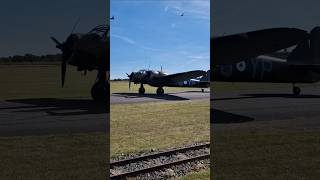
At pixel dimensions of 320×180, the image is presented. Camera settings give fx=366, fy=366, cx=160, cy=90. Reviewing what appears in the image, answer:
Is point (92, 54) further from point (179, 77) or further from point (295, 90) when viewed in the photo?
point (179, 77)

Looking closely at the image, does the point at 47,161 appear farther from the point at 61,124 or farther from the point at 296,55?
the point at 296,55

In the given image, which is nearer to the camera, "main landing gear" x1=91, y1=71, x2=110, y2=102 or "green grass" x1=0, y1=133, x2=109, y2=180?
"green grass" x1=0, y1=133, x2=109, y2=180

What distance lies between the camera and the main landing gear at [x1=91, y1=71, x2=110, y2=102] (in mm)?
4301

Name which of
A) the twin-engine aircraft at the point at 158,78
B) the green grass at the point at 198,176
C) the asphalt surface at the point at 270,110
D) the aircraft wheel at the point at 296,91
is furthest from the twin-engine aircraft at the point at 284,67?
the twin-engine aircraft at the point at 158,78

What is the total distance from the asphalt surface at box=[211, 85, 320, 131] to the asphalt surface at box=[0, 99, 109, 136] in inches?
77.6

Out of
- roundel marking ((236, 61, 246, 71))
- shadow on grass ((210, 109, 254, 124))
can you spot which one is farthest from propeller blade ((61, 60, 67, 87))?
roundel marking ((236, 61, 246, 71))

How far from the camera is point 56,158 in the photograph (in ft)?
13.7

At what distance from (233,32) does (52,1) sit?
2242 millimetres

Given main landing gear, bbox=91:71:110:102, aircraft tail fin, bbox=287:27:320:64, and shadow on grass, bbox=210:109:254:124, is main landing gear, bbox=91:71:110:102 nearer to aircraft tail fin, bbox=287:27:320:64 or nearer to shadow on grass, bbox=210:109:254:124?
shadow on grass, bbox=210:109:254:124

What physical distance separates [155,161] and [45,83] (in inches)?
89.7

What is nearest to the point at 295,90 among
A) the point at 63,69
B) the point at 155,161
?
the point at 155,161

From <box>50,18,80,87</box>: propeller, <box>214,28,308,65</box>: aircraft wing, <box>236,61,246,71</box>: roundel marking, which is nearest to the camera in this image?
<box>50,18,80,87</box>: propeller

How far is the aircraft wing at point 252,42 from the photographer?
492 cm

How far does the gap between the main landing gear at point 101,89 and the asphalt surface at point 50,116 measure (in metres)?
0.08
